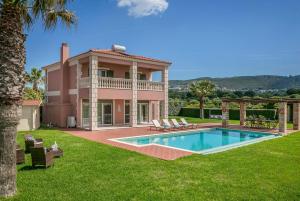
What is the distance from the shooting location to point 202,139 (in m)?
18.9

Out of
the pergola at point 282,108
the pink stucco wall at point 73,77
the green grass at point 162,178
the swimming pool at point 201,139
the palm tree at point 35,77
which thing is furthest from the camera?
the palm tree at point 35,77

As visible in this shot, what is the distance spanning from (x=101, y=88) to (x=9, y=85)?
15.4 meters

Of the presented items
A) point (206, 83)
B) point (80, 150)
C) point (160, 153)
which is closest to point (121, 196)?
point (160, 153)

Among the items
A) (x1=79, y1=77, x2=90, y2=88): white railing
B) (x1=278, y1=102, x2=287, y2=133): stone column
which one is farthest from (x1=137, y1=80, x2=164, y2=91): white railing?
(x1=278, y1=102, x2=287, y2=133): stone column

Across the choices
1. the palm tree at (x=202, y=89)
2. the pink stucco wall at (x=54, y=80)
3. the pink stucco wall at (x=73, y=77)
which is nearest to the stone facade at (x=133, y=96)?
the pink stucco wall at (x=73, y=77)

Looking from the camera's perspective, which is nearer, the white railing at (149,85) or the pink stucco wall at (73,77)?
the pink stucco wall at (73,77)

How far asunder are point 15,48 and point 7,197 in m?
3.72

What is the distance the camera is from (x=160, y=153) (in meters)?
11.7

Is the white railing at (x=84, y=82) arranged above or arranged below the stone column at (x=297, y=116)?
above

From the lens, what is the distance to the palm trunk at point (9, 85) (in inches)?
229

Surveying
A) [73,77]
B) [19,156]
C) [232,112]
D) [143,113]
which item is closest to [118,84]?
[73,77]

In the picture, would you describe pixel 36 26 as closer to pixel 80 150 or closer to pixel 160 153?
pixel 80 150

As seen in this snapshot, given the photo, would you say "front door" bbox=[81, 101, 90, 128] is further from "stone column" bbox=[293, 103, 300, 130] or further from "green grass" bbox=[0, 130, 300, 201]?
"stone column" bbox=[293, 103, 300, 130]

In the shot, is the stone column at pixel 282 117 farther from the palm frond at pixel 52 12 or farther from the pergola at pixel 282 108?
the palm frond at pixel 52 12
